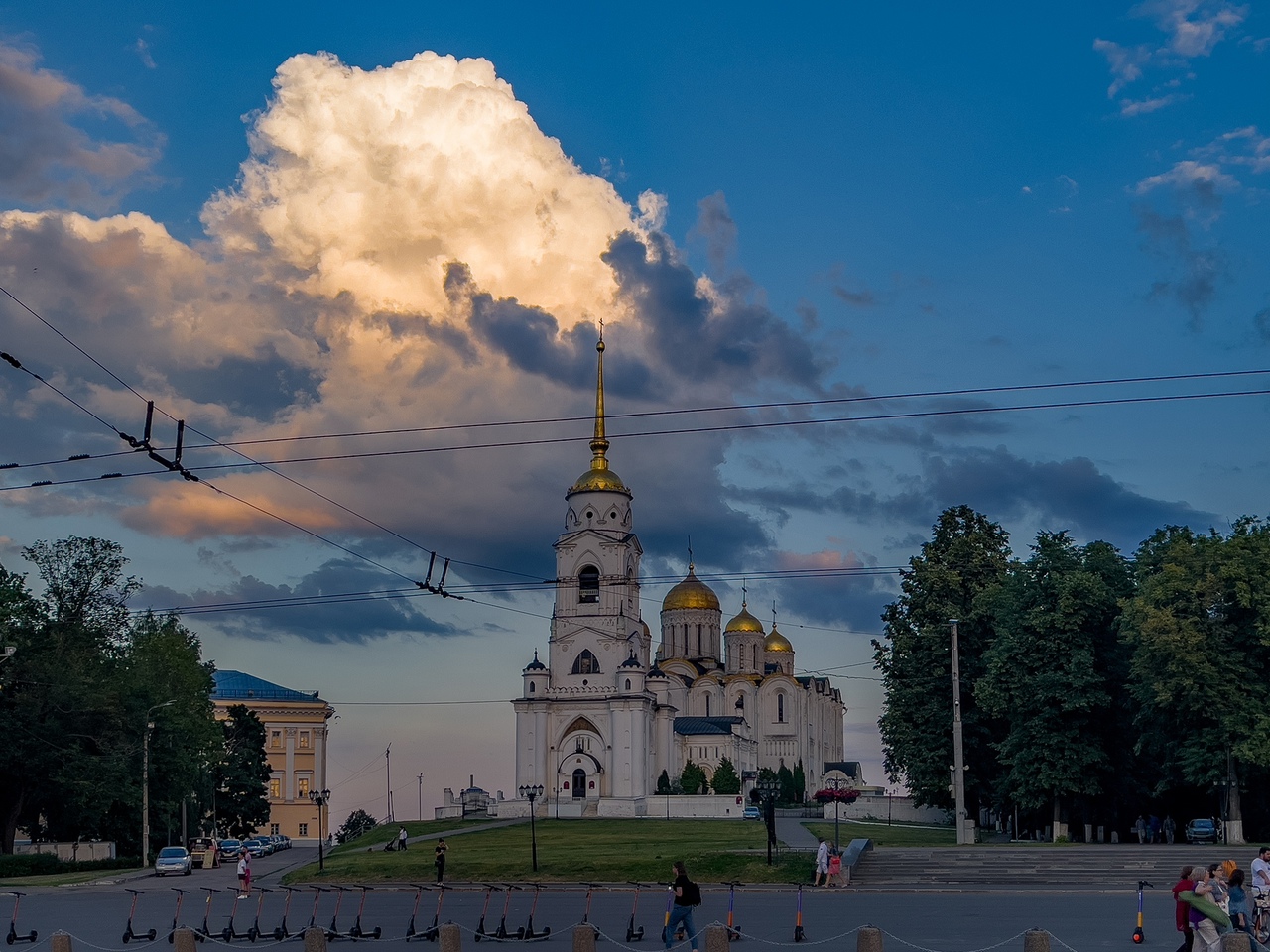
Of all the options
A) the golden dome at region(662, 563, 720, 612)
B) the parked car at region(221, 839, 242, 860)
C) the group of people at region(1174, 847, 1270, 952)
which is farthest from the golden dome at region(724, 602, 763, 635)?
the group of people at region(1174, 847, 1270, 952)

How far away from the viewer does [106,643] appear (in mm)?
65375

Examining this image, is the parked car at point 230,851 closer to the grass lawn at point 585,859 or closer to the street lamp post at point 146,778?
the grass lawn at point 585,859

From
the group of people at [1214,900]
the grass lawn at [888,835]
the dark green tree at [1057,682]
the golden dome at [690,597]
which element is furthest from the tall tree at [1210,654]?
the golden dome at [690,597]

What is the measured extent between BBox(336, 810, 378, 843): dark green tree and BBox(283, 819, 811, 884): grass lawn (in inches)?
754

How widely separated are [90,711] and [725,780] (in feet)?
170

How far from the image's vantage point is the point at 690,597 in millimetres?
124625

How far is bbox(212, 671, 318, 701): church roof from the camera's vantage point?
124 meters

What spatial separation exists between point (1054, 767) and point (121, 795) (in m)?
35.9

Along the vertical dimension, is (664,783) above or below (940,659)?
below

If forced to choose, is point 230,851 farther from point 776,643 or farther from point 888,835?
point 776,643

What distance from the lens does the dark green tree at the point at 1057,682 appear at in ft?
169

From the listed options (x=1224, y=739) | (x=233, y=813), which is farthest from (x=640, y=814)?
(x=1224, y=739)

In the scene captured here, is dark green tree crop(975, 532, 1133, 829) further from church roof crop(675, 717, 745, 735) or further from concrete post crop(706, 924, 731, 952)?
church roof crop(675, 717, 745, 735)

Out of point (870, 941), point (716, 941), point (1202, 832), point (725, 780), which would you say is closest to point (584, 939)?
point (716, 941)
